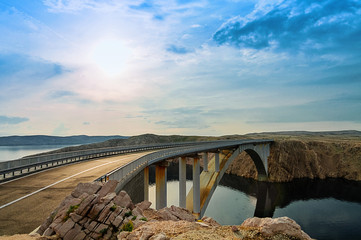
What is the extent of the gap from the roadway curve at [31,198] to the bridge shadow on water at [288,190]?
40739 mm

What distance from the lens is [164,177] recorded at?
27766 mm

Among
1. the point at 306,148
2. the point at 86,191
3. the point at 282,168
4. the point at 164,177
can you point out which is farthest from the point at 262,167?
the point at 86,191

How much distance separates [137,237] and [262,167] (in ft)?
250

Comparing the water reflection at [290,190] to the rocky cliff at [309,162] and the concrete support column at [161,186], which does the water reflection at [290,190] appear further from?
the concrete support column at [161,186]

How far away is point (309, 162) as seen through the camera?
270 ft

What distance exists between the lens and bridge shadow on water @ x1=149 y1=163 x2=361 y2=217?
2137 inches

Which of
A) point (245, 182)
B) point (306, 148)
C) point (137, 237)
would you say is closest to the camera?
point (137, 237)

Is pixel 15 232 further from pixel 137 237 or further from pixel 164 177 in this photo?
pixel 164 177

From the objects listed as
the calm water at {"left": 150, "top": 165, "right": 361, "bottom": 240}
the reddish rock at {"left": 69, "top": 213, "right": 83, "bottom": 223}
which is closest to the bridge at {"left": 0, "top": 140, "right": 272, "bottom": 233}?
the reddish rock at {"left": 69, "top": 213, "right": 83, "bottom": 223}

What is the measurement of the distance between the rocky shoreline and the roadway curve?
1219 mm

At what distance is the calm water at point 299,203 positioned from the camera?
39.7 metres

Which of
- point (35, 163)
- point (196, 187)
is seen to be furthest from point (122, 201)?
point (196, 187)

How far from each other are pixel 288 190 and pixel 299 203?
12427 millimetres

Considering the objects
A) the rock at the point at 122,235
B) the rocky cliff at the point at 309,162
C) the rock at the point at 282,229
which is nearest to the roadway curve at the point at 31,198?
the rock at the point at 122,235
